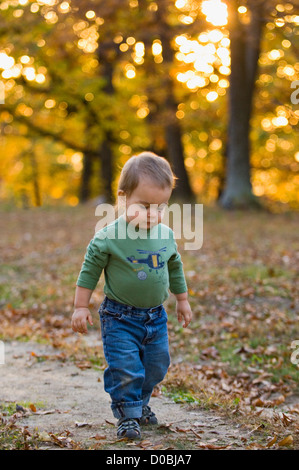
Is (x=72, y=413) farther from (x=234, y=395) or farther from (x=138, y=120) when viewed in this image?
(x=138, y=120)

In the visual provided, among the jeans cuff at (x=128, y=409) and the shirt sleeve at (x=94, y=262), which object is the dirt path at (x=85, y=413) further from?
the shirt sleeve at (x=94, y=262)

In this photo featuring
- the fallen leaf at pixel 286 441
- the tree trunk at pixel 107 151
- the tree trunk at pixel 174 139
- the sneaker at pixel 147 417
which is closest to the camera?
the fallen leaf at pixel 286 441

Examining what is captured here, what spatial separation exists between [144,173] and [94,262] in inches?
25.3

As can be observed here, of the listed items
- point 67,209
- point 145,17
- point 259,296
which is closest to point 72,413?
point 259,296

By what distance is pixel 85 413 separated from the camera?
4.26m

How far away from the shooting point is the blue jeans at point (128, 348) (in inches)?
143

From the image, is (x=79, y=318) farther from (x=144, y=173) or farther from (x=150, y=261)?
(x=144, y=173)

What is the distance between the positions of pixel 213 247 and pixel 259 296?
3.52 metres

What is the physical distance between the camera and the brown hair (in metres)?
3.67

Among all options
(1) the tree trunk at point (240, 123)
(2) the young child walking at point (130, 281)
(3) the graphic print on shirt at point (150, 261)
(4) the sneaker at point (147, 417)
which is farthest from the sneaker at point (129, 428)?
(1) the tree trunk at point (240, 123)

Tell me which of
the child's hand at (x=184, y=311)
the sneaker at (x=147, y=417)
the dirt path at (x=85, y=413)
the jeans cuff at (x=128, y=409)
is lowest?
the dirt path at (x=85, y=413)

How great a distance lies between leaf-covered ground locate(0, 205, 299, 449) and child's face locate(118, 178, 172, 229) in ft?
4.58

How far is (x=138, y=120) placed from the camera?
23.2 m

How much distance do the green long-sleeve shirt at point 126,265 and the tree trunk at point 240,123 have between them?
12.5m
